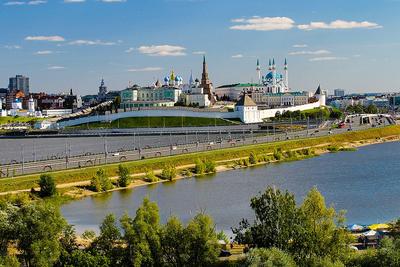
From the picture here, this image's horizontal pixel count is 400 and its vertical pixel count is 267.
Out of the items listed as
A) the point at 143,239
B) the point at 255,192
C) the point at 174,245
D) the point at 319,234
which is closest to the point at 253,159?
the point at 255,192

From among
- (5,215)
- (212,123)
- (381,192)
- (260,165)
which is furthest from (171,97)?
(5,215)

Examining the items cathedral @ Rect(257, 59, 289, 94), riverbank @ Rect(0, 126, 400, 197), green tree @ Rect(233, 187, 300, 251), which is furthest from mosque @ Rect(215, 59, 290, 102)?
green tree @ Rect(233, 187, 300, 251)

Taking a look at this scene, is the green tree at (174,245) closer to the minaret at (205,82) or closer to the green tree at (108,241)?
the green tree at (108,241)

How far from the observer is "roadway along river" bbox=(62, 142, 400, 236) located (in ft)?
66.7

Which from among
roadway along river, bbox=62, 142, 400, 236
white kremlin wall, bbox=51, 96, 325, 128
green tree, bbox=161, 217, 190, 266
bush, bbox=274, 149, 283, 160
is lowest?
roadway along river, bbox=62, 142, 400, 236

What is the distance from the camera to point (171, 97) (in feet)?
287

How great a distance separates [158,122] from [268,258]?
60.2 meters

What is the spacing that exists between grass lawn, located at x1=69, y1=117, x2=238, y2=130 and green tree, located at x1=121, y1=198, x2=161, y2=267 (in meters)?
53.7

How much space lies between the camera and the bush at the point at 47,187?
24.8m

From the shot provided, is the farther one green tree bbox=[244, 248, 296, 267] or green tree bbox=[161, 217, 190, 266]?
green tree bbox=[161, 217, 190, 266]

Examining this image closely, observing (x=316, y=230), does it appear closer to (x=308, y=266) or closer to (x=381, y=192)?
(x=308, y=266)

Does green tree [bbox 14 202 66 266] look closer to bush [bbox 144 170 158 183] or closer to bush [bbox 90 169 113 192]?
bush [bbox 90 169 113 192]

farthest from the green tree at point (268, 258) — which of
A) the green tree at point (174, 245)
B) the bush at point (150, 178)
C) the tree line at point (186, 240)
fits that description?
the bush at point (150, 178)

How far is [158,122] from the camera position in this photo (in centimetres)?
7162
